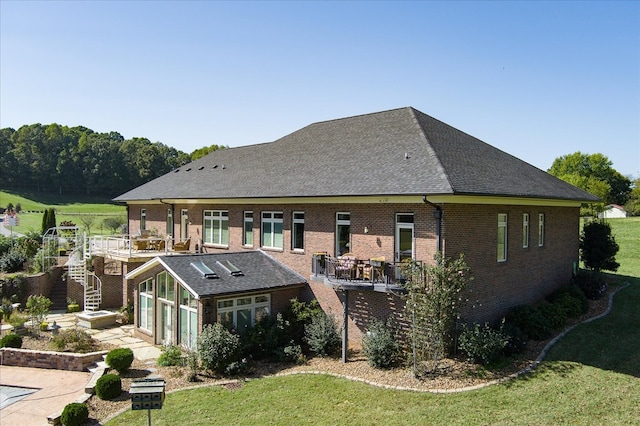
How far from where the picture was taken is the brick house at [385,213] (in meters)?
14.6

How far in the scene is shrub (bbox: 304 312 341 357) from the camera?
50.9 ft

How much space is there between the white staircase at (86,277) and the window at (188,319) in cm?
915

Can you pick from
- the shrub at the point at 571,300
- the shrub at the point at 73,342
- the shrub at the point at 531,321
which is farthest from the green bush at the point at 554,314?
the shrub at the point at 73,342

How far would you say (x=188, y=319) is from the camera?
16.5 m

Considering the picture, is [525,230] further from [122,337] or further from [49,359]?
[49,359]

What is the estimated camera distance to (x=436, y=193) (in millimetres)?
13367

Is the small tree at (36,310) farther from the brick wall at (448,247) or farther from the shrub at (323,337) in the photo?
the shrub at (323,337)

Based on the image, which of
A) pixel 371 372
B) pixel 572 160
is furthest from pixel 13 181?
pixel 572 160

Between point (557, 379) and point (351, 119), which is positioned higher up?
point (351, 119)

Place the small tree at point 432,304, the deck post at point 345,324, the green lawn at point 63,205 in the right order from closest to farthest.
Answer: the small tree at point 432,304 → the deck post at point 345,324 → the green lawn at point 63,205

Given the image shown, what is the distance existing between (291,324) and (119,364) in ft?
19.4

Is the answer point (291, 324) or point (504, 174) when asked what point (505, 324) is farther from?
point (291, 324)

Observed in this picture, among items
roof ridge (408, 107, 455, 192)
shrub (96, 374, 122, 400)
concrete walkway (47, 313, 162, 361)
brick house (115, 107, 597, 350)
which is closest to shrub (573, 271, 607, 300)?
brick house (115, 107, 597, 350)

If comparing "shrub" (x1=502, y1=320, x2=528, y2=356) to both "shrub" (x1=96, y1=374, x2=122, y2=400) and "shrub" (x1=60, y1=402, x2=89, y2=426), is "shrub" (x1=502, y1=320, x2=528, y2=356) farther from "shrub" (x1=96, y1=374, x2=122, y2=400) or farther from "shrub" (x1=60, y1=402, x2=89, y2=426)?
"shrub" (x1=60, y1=402, x2=89, y2=426)
